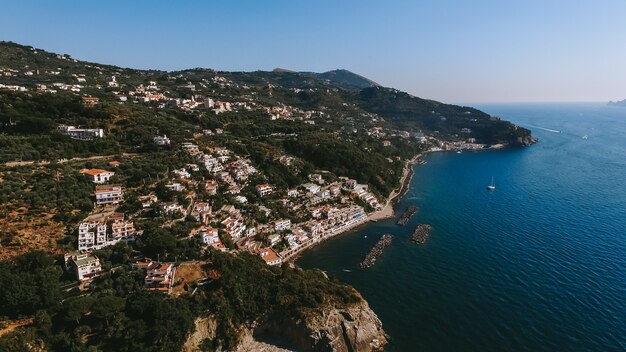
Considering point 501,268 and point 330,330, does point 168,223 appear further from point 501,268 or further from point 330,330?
point 501,268

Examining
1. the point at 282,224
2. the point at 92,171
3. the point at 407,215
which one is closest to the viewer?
the point at 92,171

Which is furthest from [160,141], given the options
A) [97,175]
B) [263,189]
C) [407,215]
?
[407,215]

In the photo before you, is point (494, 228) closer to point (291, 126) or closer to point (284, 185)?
point (284, 185)

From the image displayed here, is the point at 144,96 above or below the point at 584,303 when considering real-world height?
above

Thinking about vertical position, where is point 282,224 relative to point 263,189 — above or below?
below

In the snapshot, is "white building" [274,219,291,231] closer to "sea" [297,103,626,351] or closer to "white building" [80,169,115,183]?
"sea" [297,103,626,351]

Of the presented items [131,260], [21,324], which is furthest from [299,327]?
[21,324]

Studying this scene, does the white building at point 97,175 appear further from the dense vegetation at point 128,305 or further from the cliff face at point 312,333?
the cliff face at point 312,333
